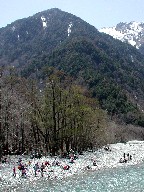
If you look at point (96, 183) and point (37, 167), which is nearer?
point (96, 183)

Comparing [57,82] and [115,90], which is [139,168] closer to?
[57,82]

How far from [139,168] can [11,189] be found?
25.9 meters

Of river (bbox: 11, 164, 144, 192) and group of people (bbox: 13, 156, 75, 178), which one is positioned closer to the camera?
river (bbox: 11, 164, 144, 192)

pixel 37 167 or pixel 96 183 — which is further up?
pixel 37 167

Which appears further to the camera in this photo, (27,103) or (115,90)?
(115,90)

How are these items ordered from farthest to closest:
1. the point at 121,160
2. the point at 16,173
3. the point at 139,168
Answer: the point at 121,160, the point at 139,168, the point at 16,173

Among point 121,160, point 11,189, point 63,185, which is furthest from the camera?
point 121,160

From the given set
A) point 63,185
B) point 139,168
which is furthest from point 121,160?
point 63,185

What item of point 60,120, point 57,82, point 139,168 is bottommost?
point 139,168

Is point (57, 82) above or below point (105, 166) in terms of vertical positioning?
above

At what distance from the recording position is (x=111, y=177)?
49.7m

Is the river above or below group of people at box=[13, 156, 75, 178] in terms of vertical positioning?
below

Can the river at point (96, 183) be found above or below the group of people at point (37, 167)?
below

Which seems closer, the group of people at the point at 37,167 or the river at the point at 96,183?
the river at the point at 96,183
